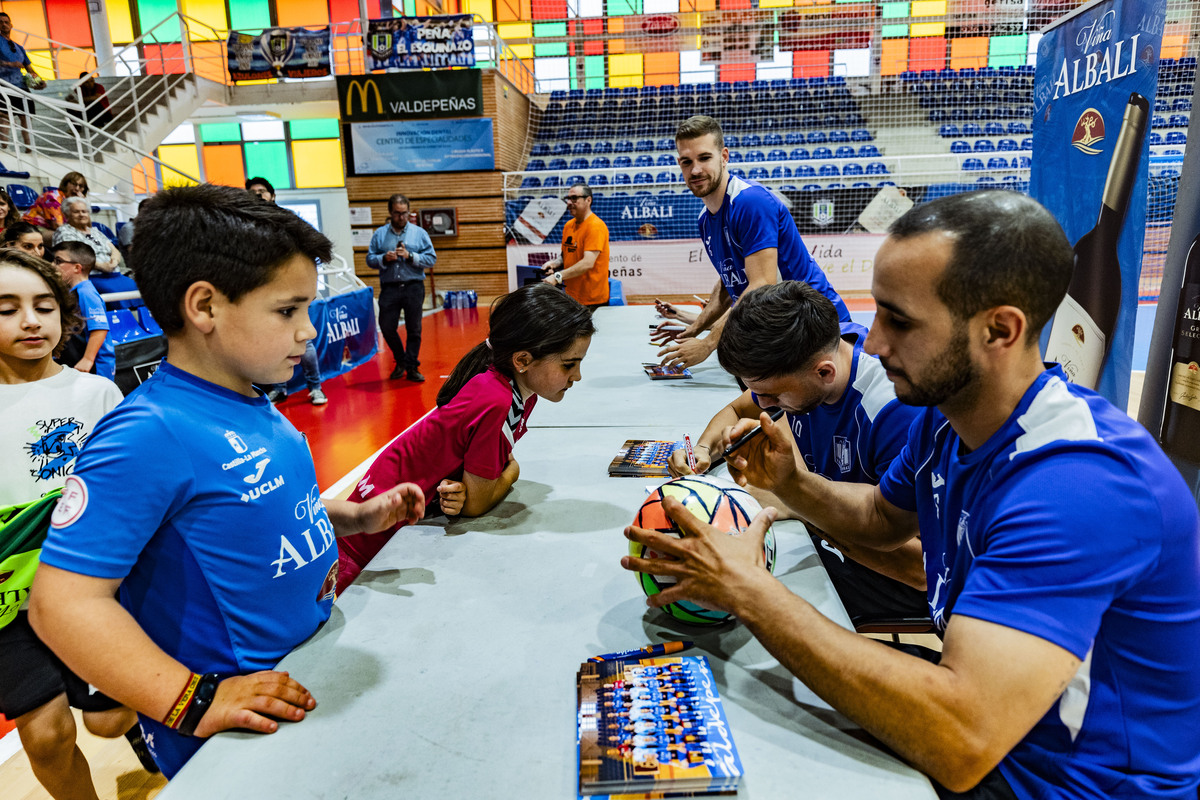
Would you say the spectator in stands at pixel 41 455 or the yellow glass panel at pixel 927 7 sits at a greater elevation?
the yellow glass panel at pixel 927 7

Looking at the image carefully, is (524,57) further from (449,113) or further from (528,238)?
(528,238)

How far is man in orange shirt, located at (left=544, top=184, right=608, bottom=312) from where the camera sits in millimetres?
6426

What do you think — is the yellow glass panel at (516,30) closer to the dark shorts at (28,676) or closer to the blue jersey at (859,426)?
the blue jersey at (859,426)

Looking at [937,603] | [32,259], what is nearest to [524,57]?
[32,259]

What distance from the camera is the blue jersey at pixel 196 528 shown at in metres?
1.02

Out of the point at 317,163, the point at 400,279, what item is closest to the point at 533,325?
the point at 400,279

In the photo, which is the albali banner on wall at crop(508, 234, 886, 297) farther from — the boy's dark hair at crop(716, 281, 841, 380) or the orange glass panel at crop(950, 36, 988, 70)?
the boy's dark hair at crop(716, 281, 841, 380)

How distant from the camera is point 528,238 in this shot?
13.2 meters

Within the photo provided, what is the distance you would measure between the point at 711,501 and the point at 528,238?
12344mm

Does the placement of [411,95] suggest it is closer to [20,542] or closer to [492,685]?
[20,542]

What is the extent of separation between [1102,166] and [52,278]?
13.2 ft

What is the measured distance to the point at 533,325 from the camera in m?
1.98

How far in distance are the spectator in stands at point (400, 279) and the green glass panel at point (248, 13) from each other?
47.8 feet

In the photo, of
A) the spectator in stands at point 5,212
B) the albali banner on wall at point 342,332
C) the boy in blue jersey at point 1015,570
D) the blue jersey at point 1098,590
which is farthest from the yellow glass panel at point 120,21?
the blue jersey at point 1098,590
